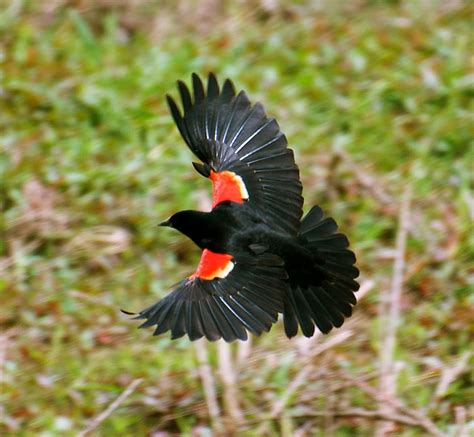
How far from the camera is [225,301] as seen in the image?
14.4ft

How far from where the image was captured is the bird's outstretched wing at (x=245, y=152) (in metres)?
4.79

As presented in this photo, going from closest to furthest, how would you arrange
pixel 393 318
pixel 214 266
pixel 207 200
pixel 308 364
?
pixel 214 266
pixel 308 364
pixel 393 318
pixel 207 200

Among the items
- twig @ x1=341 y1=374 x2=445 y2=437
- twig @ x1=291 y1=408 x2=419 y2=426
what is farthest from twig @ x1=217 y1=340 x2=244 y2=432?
twig @ x1=341 y1=374 x2=445 y2=437

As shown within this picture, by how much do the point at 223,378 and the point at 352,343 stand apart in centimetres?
95

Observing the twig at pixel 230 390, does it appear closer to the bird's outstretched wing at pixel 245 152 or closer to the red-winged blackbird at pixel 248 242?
the red-winged blackbird at pixel 248 242

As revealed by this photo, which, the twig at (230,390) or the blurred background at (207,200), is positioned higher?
the blurred background at (207,200)

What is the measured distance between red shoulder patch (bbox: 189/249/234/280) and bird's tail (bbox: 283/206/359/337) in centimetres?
39

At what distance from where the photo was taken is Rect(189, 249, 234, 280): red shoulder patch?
14.6ft

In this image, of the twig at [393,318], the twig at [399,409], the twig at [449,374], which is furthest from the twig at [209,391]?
the twig at [449,374]

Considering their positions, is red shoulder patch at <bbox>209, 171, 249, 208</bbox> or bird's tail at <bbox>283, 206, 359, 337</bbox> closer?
bird's tail at <bbox>283, 206, 359, 337</bbox>

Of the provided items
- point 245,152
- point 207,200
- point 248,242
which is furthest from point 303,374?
point 207,200

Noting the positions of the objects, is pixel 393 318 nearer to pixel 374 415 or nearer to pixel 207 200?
pixel 374 415

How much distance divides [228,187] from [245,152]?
19 centimetres

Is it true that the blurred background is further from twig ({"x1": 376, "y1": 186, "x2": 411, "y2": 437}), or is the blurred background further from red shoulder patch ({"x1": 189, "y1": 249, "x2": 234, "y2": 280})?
red shoulder patch ({"x1": 189, "y1": 249, "x2": 234, "y2": 280})
